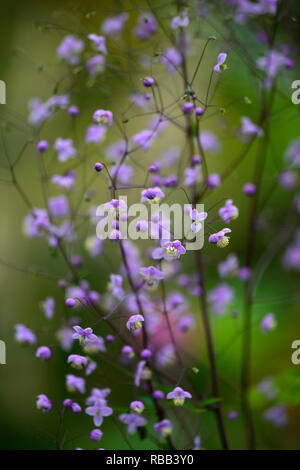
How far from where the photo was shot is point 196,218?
39.4 inches

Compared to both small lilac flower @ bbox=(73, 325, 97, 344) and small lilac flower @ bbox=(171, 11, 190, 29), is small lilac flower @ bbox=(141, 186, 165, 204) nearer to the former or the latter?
small lilac flower @ bbox=(73, 325, 97, 344)

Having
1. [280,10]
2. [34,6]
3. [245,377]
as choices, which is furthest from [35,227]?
[34,6]

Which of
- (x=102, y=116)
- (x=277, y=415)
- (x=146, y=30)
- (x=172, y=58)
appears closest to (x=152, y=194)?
(x=102, y=116)

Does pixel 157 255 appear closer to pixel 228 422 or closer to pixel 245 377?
pixel 245 377

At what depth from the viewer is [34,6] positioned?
9.96 feet

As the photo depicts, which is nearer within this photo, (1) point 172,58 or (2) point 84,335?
(2) point 84,335

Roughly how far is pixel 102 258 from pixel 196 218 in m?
1.58

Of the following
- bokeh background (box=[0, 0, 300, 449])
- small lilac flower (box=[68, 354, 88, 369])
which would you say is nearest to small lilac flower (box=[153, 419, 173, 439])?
small lilac flower (box=[68, 354, 88, 369])

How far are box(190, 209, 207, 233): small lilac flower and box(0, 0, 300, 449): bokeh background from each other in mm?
561

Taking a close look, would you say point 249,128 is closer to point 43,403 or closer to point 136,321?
point 136,321

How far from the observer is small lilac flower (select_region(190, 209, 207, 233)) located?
99 cm

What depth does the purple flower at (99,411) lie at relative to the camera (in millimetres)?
1116

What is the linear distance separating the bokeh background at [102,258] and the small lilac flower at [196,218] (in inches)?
22.1

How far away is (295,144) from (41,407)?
124 cm
